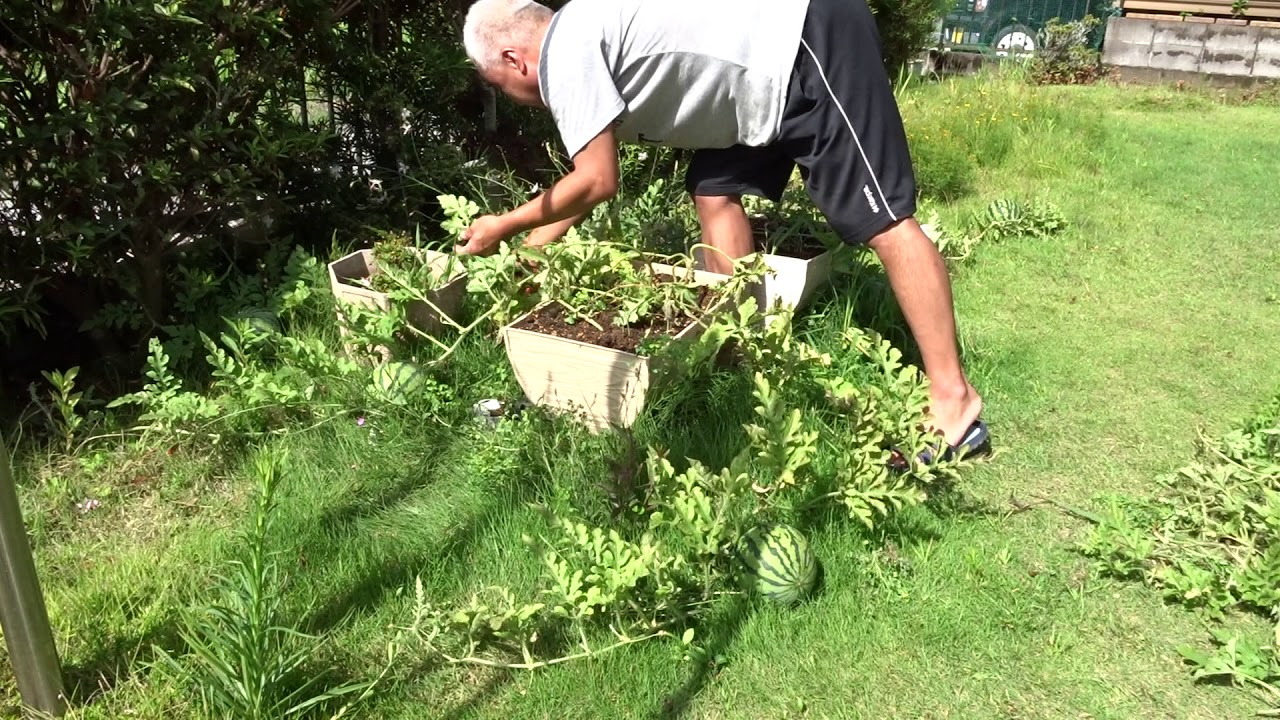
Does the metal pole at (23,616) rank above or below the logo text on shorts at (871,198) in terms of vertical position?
below

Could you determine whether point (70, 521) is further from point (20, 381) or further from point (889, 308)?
point (889, 308)

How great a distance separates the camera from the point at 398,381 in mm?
2988

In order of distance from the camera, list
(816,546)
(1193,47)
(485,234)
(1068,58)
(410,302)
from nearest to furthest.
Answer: (816,546) < (485,234) < (410,302) < (1193,47) < (1068,58)

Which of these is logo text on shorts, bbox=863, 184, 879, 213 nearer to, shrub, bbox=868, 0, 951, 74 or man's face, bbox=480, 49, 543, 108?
man's face, bbox=480, 49, 543, 108

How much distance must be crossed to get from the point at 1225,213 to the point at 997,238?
5.51 feet

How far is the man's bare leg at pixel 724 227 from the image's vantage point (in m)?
3.47

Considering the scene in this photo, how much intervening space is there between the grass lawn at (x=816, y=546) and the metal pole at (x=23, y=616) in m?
0.14

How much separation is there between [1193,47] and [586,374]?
11.4m

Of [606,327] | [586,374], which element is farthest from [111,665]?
[606,327]

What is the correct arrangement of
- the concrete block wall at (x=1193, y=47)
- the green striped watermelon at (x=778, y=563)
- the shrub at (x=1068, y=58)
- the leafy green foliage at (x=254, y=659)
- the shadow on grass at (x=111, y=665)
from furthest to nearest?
1. the shrub at (x=1068, y=58)
2. the concrete block wall at (x=1193, y=47)
3. the green striped watermelon at (x=778, y=563)
4. the shadow on grass at (x=111, y=665)
5. the leafy green foliage at (x=254, y=659)

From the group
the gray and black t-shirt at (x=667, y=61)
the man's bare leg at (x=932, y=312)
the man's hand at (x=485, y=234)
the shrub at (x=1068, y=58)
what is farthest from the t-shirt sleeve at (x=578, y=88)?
the shrub at (x=1068, y=58)

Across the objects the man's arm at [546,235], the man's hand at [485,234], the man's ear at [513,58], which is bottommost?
the man's arm at [546,235]

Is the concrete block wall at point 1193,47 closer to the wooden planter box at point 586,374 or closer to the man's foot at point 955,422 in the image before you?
the man's foot at point 955,422

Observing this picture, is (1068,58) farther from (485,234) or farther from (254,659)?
(254,659)
